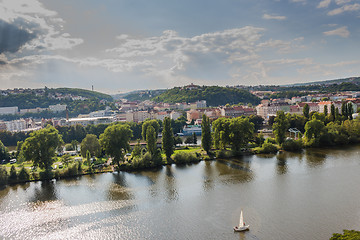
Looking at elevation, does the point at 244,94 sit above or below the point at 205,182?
above

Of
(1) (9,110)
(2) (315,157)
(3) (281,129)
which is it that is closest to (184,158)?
(3) (281,129)

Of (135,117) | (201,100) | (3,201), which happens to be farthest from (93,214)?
(201,100)

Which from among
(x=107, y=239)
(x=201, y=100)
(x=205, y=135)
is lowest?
(x=107, y=239)

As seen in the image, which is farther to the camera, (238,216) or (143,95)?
(143,95)

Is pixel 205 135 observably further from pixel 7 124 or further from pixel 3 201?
pixel 7 124

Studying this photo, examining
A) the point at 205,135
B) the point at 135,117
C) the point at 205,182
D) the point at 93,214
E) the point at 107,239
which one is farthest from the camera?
the point at 135,117

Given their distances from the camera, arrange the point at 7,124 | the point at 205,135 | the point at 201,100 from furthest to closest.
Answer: the point at 201,100, the point at 7,124, the point at 205,135

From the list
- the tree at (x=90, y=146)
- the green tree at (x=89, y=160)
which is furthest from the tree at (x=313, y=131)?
the green tree at (x=89, y=160)

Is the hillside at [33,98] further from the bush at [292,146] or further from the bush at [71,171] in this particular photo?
the bush at [292,146]
